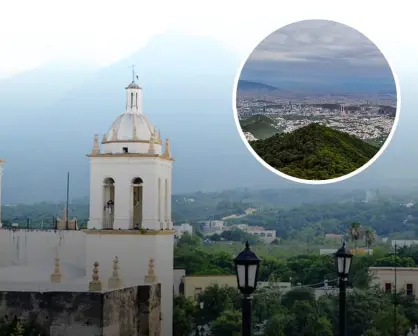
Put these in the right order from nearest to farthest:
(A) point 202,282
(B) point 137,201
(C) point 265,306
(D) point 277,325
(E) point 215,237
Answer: (B) point 137,201 < (D) point 277,325 < (C) point 265,306 < (A) point 202,282 < (E) point 215,237

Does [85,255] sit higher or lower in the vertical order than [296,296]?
higher

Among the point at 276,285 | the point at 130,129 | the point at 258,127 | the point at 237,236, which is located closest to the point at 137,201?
the point at 130,129

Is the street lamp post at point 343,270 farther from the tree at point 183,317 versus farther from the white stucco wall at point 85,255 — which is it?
the tree at point 183,317

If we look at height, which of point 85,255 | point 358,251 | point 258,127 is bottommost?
point 358,251

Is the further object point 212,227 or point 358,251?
point 212,227

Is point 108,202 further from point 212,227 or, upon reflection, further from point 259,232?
point 259,232

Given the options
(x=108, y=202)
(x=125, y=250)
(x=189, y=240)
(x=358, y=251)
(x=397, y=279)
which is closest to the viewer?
(x=125, y=250)

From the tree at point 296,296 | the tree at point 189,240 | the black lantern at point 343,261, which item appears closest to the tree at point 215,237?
the tree at point 189,240

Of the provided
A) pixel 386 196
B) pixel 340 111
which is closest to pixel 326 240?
pixel 386 196
